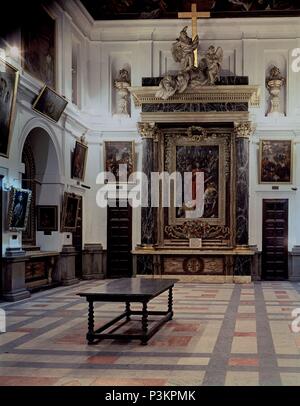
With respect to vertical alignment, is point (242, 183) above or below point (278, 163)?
below

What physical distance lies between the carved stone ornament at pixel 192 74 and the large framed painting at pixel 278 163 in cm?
269

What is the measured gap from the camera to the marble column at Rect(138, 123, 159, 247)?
1709 centimetres

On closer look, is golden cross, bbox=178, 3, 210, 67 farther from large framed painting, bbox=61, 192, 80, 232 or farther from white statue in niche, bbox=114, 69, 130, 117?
large framed painting, bbox=61, 192, 80, 232

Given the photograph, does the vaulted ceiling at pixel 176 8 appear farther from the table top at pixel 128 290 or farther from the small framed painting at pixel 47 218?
the table top at pixel 128 290

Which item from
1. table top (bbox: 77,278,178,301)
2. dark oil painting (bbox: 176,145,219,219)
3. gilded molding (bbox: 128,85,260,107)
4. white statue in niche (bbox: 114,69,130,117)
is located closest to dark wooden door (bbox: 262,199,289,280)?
dark oil painting (bbox: 176,145,219,219)

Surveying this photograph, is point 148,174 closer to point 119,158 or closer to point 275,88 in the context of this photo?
point 119,158

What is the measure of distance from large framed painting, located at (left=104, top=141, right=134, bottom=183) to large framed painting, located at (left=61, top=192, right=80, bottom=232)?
6.90ft

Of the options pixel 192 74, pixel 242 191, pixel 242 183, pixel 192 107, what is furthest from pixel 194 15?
pixel 242 191

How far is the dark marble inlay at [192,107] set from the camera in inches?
668

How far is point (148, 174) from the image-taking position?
56.6ft

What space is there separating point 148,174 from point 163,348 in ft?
32.4

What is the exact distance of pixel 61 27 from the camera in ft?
51.4

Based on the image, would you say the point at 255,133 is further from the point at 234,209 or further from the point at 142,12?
the point at 142,12
